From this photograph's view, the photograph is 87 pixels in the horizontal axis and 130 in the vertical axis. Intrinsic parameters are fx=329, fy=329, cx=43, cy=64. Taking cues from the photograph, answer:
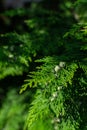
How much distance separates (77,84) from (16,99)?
121 centimetres

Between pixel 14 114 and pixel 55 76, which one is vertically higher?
pixel 14 114

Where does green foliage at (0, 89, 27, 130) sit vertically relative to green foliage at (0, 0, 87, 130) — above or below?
above

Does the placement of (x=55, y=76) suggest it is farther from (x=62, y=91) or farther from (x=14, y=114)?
(x=14, y=114)

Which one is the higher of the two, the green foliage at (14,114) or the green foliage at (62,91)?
the green foliage at (14,114)

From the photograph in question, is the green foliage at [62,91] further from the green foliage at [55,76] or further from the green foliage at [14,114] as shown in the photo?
the green foliage at [14,114]

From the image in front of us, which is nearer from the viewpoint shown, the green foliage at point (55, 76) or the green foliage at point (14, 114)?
the green foliage at point (55, 76)

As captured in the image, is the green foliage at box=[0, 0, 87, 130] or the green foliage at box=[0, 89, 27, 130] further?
the green foliage at box=[0, 89, 27, 130]

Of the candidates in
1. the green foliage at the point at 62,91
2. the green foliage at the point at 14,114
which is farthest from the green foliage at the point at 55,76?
the green foliage at the point at 14,114

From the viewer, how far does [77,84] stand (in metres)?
1.21

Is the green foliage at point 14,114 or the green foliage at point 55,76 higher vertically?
the green foliage at point 14,114

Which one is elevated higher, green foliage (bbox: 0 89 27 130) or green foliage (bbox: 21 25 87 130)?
green foliage (bbox: 0 89 27 130)

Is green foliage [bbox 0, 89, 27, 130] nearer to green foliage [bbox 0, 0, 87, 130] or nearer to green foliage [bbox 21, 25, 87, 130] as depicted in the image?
green foliage [bbox 0, 0, 87, 130]

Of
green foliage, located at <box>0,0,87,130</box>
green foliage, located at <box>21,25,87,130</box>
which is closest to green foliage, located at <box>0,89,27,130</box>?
green foliage, located at <box>0,0,87,130</box>

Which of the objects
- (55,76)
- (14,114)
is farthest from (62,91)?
(14,114)
